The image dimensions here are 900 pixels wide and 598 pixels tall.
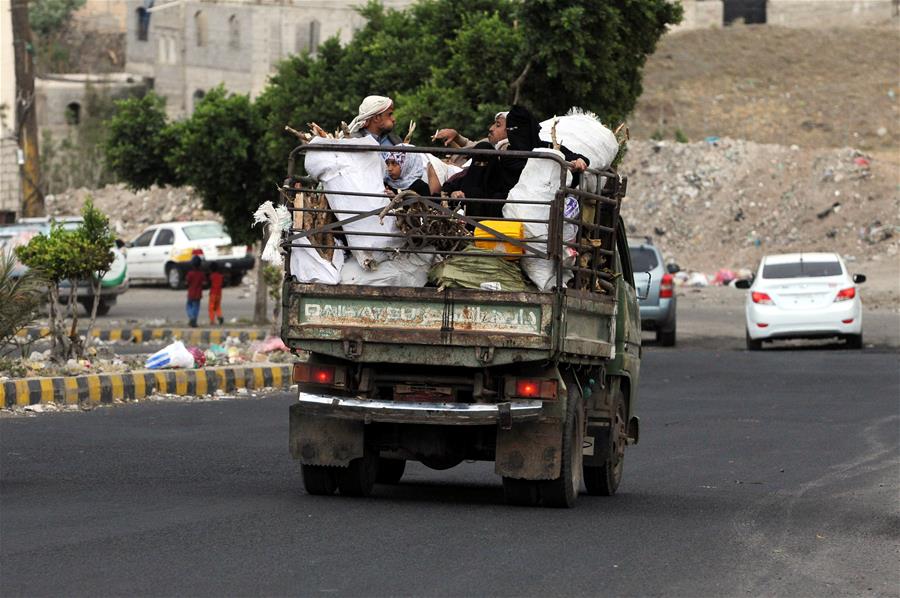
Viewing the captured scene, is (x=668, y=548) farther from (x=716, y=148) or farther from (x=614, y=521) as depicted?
(x=716, y=148)

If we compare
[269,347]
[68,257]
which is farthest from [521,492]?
[269,347]

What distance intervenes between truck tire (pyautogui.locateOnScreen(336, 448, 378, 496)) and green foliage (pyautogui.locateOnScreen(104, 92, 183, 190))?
22.7 metres

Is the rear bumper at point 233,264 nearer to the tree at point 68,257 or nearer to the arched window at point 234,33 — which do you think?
the tree at point 68,257

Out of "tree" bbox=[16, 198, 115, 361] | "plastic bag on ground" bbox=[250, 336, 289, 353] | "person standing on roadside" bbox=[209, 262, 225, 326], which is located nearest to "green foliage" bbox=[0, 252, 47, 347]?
"tree" bbox=[16, 198, 115, 361]

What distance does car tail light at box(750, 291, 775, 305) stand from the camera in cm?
2716

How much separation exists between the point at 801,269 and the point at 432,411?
1885cm

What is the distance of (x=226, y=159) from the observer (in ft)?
105

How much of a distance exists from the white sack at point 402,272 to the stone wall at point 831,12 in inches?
2763

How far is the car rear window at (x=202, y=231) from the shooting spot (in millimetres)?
45500

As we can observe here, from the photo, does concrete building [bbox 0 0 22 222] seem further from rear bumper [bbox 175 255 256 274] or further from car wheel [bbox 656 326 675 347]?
car wheel [bbox 656 326 675 347]

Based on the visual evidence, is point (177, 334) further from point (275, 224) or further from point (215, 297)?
point (275, 224)

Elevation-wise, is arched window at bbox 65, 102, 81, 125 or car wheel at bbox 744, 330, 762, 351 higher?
arched window at bbox 65, 102, 81, 125

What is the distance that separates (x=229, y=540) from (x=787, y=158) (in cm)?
4971

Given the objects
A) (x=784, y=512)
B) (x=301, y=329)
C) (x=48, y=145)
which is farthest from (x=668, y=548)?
(x=48, y=145)
